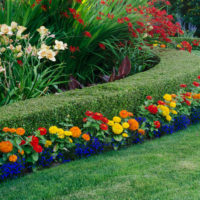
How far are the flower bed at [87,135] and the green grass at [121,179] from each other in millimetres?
129

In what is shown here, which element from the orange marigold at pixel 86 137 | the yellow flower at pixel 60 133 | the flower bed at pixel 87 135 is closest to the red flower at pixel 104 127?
the flower bed at pixel 87 135

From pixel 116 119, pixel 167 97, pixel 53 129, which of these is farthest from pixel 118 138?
pixel 167 97

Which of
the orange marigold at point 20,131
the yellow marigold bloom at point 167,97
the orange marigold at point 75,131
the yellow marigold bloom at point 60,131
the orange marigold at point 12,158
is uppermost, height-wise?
the orange marigold at point 20,131

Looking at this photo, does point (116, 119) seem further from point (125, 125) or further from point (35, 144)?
point (35, 144)

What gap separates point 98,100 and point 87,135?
0.55 m

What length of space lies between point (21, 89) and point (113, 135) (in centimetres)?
139

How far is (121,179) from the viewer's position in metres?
3.12

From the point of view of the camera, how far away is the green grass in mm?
2852

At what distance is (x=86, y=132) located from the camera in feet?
12.7

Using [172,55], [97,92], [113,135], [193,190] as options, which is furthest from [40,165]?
[172,55]

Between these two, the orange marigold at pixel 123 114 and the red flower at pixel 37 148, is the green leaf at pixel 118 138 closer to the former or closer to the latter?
the orange marigold at pixel 123 114

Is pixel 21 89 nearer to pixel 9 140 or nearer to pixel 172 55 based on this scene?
pixel 9 140

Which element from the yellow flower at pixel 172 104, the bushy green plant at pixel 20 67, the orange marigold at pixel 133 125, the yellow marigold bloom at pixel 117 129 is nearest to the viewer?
the yellow marigold bloom at pixel 117 129

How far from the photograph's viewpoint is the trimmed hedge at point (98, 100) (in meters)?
3.55
